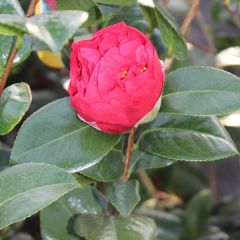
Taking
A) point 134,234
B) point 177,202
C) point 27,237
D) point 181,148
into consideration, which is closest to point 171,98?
point 181,148

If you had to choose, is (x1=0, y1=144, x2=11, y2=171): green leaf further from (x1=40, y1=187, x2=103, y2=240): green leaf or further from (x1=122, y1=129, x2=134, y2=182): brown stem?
(x1=122, y1=129, x2=134, y2=182): brown stem

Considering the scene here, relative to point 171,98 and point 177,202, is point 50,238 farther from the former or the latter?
point 177,202

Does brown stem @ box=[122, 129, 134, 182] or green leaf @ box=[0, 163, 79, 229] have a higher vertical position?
green leaf @ box=[0, 163, 79, 229]

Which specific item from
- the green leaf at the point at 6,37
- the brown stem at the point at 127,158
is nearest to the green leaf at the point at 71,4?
the green leaf at the point at 6,37

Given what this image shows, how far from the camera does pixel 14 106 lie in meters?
0.71

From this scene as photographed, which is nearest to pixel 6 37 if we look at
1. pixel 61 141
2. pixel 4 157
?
pixel 61 141

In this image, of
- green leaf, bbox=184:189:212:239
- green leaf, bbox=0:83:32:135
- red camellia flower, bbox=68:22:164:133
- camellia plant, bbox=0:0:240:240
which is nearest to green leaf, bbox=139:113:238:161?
camellia plant, bbox=0:0:240:240

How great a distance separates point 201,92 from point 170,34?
108 mm

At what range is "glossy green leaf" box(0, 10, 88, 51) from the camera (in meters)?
0.52

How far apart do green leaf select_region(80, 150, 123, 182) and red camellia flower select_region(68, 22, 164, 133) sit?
103 millimetres

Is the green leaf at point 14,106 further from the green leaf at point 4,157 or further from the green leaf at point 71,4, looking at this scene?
the green leaf at point 4,157

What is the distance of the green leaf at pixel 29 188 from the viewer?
2.16 ft

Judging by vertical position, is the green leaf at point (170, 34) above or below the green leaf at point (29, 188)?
above

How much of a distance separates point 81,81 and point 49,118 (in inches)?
3.9
